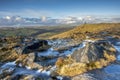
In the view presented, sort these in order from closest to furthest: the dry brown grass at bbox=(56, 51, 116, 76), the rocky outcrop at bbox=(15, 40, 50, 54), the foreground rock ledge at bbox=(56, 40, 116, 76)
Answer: the dry brown grass at bbox=(56, 51, 116, 76)
the foreground rock ledge at bbox=(56, 40, 116, 76)
the rocky outcrop at bbox=(15, 40, 50, 54)

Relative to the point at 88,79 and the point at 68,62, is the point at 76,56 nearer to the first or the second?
the point at 68,62

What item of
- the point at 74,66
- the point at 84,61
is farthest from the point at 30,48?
the point at 74,66

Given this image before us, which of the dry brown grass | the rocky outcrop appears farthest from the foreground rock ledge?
the rocky outcrop

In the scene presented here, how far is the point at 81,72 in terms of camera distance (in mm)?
51312

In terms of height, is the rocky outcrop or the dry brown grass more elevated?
the dry brown grass

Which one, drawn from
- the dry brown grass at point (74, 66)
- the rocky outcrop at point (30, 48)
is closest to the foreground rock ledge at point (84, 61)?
the dry brown grass at point (74, 66)

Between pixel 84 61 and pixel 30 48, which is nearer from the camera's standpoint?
pixel 84 61

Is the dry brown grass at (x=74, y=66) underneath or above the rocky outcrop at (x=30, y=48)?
above

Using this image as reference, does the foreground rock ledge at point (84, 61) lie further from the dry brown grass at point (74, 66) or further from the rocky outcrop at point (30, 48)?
the rocky outcrop at point (30, 48)

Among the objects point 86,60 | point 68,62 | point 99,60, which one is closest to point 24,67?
point 68,62

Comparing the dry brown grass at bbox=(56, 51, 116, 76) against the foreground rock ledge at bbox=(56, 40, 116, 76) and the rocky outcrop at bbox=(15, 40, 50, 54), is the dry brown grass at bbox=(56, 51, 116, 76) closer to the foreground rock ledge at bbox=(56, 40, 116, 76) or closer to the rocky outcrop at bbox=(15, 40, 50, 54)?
the foreground rock ledge at bbox=(56, 40, 116, 76)

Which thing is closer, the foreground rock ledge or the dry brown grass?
the dry brown grass

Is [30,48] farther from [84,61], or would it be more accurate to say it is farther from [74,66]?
[74,66]

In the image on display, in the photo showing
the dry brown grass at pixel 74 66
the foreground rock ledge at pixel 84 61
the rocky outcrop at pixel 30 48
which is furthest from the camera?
the rocky outcrop at pixel 30 48
